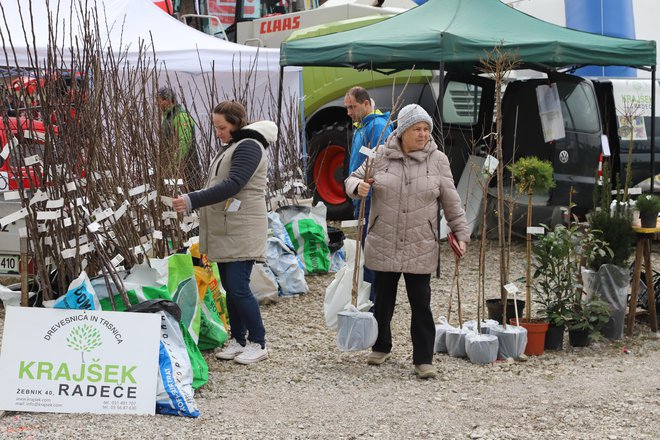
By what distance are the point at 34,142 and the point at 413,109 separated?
6.43 feet

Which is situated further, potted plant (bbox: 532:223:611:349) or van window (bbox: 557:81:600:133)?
van window (bbox: 557:81:600:133)

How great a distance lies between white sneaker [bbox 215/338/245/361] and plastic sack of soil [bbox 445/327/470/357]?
48.1 inches

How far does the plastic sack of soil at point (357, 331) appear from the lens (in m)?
5.57

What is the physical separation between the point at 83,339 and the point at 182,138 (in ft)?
10.5

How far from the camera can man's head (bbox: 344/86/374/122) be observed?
22.2 feet

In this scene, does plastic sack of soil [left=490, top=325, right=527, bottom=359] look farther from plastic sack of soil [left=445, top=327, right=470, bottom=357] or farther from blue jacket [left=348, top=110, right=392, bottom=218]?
blue jacket [left=348, top=110, right=392, bottom=218]

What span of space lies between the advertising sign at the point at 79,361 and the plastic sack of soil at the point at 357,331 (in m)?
Result: 1.20

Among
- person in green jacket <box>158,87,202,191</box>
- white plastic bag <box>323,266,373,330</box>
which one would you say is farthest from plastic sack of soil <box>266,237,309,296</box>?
white plastic bag <box>323,266,373,330</box>

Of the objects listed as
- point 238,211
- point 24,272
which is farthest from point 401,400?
point 24,272

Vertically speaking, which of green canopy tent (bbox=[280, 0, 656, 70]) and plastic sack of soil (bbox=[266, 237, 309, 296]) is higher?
green canopy tent (bbox=[280, 0, 656, 70])

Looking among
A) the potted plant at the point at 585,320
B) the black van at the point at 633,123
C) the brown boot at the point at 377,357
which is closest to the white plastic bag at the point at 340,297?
the brown boot at the point at 377,357

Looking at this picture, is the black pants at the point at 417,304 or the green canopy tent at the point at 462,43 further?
the green canopy tent at the point at 462,43

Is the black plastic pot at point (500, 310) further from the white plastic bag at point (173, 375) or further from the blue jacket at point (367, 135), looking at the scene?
the white plastic bag at point (173, 375)

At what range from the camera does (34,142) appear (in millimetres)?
5031
